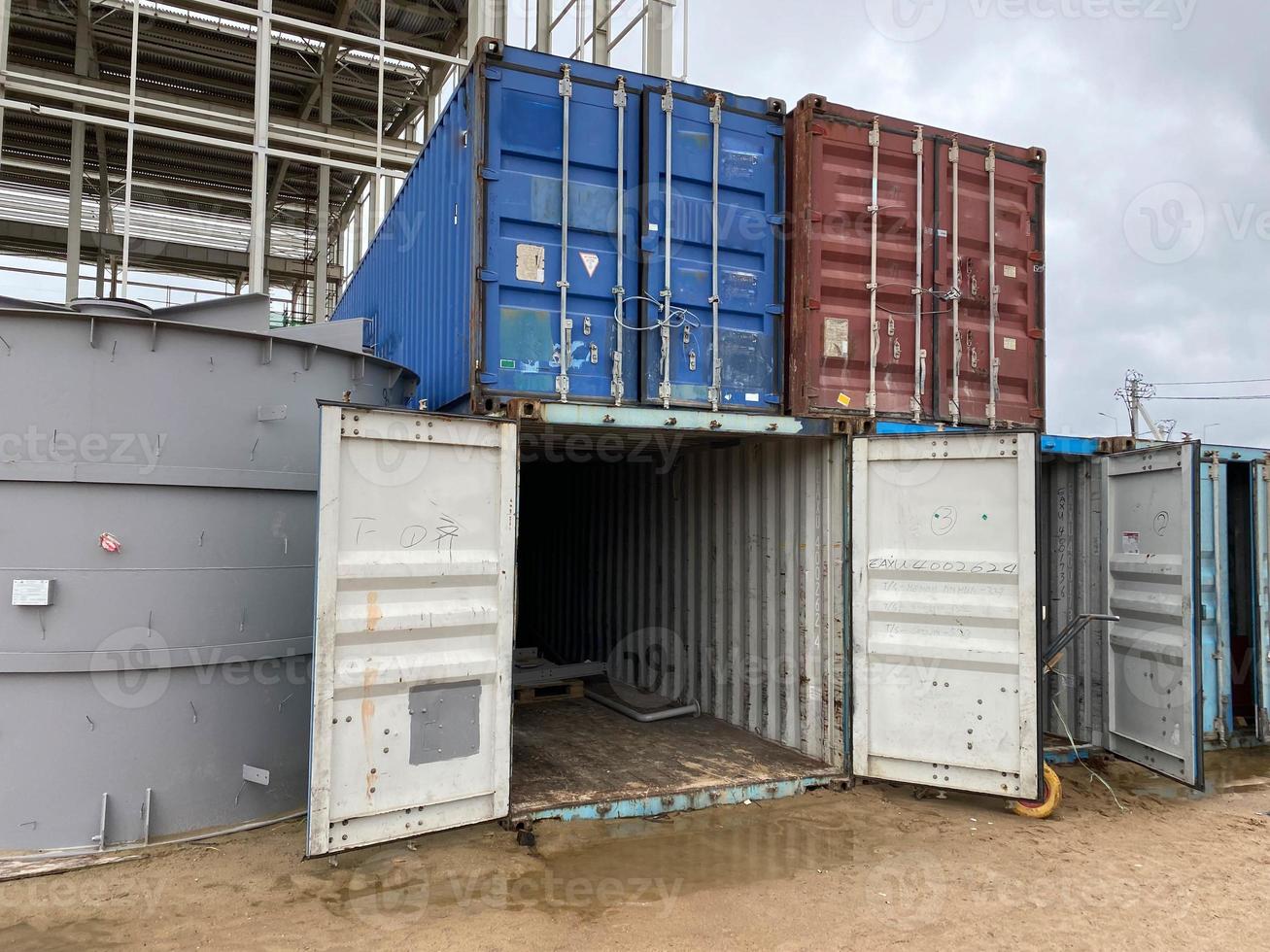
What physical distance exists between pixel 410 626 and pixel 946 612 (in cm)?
358

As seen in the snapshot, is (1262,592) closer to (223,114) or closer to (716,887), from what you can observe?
(716,887)

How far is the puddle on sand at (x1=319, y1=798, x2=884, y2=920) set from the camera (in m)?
4.42

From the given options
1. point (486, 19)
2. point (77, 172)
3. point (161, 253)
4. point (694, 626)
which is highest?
point (486, 19)

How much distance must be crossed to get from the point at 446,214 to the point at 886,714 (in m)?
4.76

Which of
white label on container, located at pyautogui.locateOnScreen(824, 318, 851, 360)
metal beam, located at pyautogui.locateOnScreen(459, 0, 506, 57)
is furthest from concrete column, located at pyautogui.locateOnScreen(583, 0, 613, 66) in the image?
white label on container, located at pyautogui.locateOnScreen(824, 318, 851, 360)

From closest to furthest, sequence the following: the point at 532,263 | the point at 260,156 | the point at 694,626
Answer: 1. the point at 532,263
2. the point at 694,626
3. the point at 260,156

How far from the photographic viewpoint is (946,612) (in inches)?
230

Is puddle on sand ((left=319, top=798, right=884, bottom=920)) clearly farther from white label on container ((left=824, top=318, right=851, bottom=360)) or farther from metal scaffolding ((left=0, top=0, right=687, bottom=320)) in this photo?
metal scaffolding ((left=0, top=0, right=687, bottom=320))

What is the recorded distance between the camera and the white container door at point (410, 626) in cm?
450

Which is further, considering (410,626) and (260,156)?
(260,156)

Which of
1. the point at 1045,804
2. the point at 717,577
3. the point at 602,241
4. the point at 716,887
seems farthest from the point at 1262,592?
A: the point at 602,241

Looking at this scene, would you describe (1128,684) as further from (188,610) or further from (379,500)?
(188,610)

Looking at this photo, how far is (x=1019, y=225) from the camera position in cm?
690

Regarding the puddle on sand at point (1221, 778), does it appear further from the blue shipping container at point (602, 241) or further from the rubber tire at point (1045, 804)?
the blue shipping container at point (602, 241)
